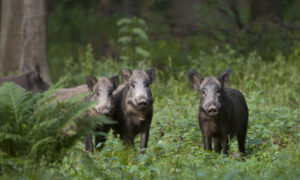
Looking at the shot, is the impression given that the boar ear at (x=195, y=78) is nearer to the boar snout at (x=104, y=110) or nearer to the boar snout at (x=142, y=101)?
the boar snout at (x=142, y=101)

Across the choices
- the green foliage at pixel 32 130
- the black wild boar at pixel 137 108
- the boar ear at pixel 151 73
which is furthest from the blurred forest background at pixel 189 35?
the green foliage at pixel 32 130

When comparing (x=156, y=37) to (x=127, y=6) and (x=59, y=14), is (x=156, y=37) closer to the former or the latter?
(x=127, y=6)

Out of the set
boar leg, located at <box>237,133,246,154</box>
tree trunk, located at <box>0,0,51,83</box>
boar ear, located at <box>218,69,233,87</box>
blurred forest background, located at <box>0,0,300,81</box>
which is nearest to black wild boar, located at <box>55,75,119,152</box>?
boar ear, located at <box>218,69,233,87</box>

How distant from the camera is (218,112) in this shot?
23.5ft

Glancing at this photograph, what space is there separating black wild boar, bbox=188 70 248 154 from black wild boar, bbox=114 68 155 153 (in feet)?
2.15

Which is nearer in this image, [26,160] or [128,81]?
[26,160]

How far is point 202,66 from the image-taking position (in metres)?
12.7

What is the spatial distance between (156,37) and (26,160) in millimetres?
11650

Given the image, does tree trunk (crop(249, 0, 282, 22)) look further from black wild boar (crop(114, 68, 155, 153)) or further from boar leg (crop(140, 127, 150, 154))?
boar leg (crop(140, 127, 150, 154))

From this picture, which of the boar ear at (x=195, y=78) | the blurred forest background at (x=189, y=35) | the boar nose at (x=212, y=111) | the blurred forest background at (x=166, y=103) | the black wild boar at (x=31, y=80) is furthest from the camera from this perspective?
the blurred forest background at (x=189, y=35)

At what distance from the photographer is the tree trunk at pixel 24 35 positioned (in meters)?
13.3

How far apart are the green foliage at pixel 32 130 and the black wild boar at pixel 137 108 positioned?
190 cm

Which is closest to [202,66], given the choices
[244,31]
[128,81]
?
[244,31]

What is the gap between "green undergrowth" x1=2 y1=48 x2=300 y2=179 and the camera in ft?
18.3
